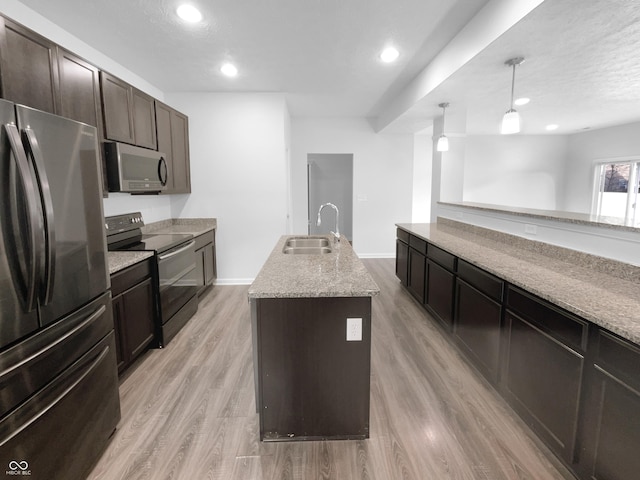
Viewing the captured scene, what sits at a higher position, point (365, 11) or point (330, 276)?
point (365, 11)

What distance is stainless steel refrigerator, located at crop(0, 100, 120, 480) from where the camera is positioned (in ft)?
3.89

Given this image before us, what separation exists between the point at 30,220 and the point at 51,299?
0.35 meters

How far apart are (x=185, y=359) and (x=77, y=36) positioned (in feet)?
10.00

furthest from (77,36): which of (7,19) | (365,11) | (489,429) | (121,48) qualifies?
(489,429)

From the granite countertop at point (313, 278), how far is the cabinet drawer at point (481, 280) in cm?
87

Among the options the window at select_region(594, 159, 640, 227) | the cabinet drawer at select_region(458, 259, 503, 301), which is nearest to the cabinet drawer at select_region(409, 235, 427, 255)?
the cabinet drawer at select_region(458, 259, 503, 301)

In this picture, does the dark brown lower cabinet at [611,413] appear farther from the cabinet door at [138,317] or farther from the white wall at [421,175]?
the white wall at [421,175]

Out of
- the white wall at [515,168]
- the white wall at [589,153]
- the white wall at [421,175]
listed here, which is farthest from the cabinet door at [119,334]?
the white wall at [589,153]

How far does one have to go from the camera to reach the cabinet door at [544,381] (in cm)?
151

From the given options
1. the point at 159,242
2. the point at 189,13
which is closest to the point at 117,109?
the point at 189,13

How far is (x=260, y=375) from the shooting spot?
1.80m

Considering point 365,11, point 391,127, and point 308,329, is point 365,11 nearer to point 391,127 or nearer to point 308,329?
point 308,329

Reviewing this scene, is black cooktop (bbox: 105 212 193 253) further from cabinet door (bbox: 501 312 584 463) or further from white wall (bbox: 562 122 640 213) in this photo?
white wall (bbox: 562 122 640 213)

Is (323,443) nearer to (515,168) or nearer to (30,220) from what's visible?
(30,220)
